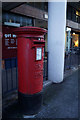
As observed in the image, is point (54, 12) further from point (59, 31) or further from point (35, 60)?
point (35, 60)

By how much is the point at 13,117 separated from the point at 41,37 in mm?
2039

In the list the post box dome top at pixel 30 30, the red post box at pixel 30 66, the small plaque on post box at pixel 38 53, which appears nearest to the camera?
the post box dome top at pixel 30 30

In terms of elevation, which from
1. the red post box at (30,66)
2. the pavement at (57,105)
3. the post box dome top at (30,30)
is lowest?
the pavement at (57,105)

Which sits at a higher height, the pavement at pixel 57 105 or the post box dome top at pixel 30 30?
the post box dome top at pixel 30 30

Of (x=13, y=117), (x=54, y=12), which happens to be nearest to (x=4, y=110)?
(x=13, y=117)

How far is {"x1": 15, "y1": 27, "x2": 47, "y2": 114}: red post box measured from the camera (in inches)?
107

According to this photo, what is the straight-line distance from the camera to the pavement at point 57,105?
2922mm

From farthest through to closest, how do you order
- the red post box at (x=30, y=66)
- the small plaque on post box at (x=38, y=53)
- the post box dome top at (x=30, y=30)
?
the small plaque on post box at (x=38, y=53), the red post box at (x=30, y=66), the post box dome top at (x=30, y=30)

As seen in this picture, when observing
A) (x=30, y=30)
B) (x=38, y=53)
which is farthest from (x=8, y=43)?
→ (x=30, y=30)

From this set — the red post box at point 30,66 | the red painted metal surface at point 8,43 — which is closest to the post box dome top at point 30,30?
the red post box at point 30,66

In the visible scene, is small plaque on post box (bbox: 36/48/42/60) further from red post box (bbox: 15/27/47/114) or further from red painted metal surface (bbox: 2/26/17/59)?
red painted metal surface (bbox: 2/26/17/59)

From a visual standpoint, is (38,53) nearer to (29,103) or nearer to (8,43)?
(29,103)

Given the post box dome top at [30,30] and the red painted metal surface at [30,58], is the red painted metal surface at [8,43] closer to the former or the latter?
the red painted metal surface at [30,58]

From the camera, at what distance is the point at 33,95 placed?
2926 mm
